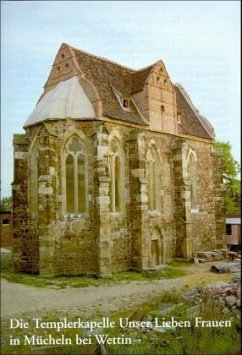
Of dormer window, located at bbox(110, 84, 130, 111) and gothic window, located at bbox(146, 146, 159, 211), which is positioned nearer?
dormer window, located at bbox(110, 84, 130, 111)

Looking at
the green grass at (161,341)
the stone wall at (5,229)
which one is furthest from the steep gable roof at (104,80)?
the green grass at (161,341)

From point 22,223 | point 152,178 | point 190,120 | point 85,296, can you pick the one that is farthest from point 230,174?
point 85,296

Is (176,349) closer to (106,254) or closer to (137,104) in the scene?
(106,254)

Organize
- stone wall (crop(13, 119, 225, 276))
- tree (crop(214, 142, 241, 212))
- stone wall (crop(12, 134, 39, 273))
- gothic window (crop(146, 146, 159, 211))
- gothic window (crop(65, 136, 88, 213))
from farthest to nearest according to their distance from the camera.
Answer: tree (crop(214, 142, 241, 212)) < gothic window (crop(146, 146, 159, 211)) < stone wall (crop(12, 134, 39, 273)) < gothic window (crop(65, 136, 88, 213)) < stone wall (crop(13, 119, 225, 276))

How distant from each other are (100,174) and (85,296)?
5.36 meters

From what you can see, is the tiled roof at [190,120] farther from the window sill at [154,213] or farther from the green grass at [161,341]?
the green grass at [161,341]

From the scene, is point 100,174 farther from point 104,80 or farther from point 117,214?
point 104,80

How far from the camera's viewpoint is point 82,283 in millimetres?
14664

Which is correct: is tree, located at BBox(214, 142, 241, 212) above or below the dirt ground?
above

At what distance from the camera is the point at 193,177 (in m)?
22.1

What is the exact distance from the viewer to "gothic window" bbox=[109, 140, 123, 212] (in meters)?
17.2

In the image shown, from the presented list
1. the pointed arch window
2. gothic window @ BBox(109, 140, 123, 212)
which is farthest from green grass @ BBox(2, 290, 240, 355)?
the pointed arch window

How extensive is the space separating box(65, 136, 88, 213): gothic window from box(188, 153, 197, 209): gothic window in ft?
25.7

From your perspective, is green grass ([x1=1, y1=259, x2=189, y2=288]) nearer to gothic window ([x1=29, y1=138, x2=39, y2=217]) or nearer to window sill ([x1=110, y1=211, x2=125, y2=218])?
window sill ([x1=110, y1=211, x2=125, y2=218])
